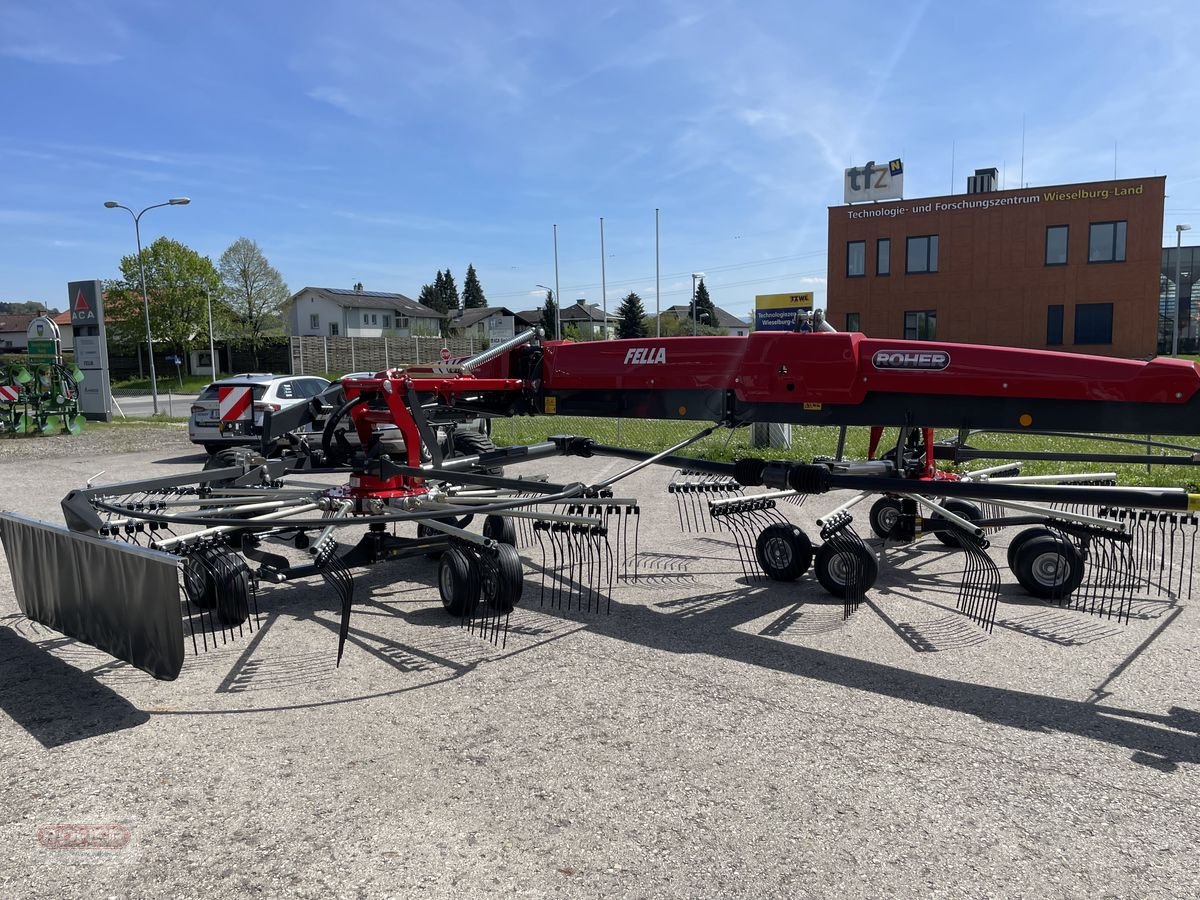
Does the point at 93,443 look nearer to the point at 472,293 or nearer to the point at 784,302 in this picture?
the point at 784,302

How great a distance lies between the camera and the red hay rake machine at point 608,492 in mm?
4504

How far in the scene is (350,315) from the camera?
7788 cm

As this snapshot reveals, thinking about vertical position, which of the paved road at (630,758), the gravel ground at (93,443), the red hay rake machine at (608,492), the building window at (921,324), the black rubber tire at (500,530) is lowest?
the paved road at (630,758)

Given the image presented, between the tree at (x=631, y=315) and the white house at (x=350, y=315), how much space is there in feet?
58.8

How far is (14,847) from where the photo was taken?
3.06m

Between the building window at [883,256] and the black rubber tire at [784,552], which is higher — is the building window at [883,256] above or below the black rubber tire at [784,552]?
above

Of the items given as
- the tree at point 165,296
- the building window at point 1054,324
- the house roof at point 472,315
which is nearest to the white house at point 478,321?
the house roof at point 472,315

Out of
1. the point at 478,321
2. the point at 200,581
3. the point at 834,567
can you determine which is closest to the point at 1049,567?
the point at 834,567

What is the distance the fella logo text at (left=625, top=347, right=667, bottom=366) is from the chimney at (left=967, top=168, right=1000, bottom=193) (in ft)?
141

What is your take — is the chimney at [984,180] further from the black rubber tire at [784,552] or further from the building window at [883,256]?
the black rubber tire at [784,552]

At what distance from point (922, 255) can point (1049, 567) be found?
3967cm

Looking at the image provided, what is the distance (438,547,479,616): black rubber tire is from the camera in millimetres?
5504

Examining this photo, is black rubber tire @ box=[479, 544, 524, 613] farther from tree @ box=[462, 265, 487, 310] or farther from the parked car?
tree @ box=[462, 265, 487, 310]

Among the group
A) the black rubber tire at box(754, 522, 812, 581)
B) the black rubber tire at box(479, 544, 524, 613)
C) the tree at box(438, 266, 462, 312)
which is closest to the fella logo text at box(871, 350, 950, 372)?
the black rubber tire at box(754, 522, 812, 581)
